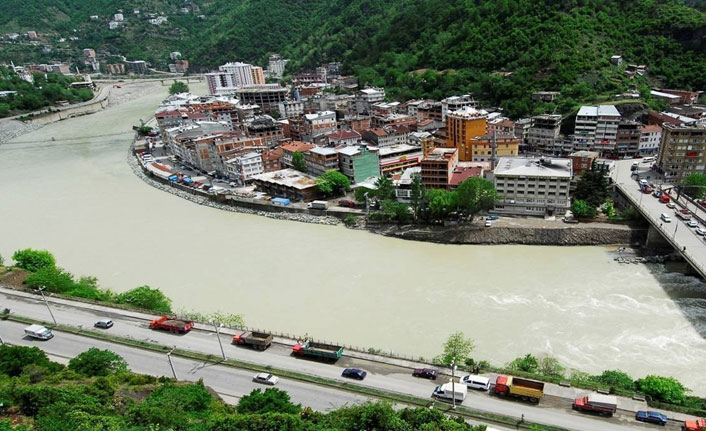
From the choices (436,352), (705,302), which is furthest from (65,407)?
(705,302)

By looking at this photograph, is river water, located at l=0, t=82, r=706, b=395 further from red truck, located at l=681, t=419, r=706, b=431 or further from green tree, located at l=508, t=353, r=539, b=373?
red truck, located at l=681, t=419, r=706, b=431

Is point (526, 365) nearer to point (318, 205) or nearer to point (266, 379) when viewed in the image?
point (266, 379)

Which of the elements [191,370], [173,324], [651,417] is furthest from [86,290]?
[651,417]

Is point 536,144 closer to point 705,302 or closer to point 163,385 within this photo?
point 705,302

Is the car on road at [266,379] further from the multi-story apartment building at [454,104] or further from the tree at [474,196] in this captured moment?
the multi-story apartment building at [454,104]

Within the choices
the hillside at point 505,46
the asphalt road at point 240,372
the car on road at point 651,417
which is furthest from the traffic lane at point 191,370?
the hillside at point 505,46
